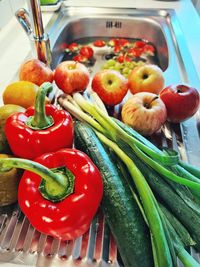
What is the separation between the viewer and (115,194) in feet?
1.47

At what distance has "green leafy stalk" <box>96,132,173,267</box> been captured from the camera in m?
0.38

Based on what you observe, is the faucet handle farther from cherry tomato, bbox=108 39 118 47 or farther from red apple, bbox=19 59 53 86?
cherry tomato, bbox=108 39 118 47

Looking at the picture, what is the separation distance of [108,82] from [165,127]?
18 centimetres

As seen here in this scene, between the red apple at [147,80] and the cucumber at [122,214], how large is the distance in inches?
9.6

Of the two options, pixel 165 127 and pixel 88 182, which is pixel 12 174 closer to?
pixel 88 182

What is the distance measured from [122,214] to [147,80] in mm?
385

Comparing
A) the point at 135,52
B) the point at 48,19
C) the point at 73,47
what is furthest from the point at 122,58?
the point at 48,19

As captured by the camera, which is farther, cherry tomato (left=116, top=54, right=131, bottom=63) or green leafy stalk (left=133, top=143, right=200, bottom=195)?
cherry tomato (left=116, top=54, right=131, bottom=63)

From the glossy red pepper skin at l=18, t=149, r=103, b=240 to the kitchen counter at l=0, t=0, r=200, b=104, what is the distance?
1.43 feet

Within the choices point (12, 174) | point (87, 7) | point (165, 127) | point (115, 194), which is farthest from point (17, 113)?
point (87, 7)

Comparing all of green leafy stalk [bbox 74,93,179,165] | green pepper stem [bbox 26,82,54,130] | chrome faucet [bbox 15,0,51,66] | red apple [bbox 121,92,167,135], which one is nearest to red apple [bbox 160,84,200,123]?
red apple [bbox 121,92,167,135]

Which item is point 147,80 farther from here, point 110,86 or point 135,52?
point 135,52

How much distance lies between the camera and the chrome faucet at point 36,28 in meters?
0.75

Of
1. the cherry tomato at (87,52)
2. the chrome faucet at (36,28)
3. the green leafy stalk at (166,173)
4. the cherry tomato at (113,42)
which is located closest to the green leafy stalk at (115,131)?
the green leafy stalk at (166,173)
